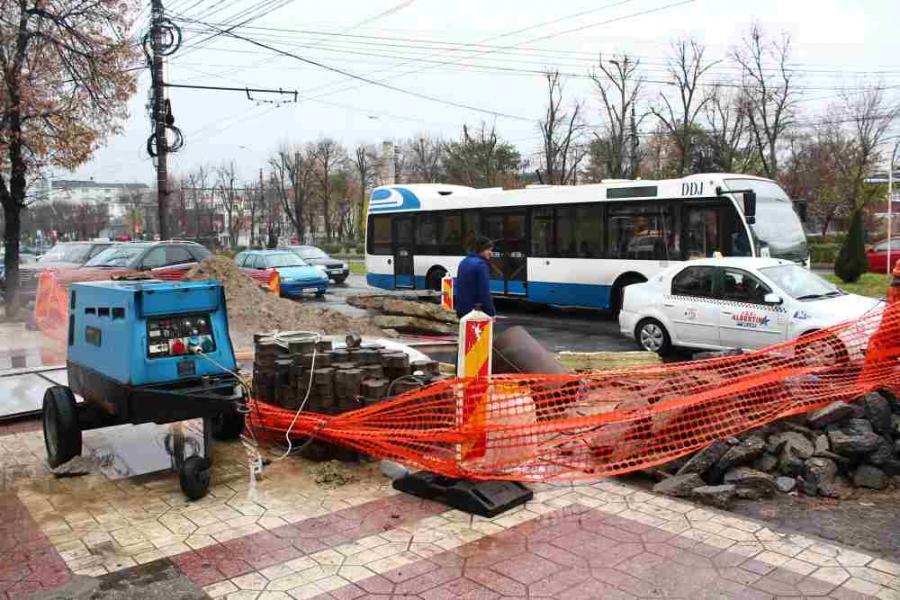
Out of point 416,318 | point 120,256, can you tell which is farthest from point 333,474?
point 120,256

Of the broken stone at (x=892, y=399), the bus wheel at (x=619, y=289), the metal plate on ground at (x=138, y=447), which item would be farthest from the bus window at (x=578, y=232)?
the metal plate on ground at (x=138, y=447)

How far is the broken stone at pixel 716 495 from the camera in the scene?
540 cm

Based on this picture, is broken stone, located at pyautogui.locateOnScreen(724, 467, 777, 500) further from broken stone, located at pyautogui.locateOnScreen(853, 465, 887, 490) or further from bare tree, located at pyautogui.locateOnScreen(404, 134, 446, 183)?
bare tree, located at pyautogui.locateOnScreen(404, 134, 446, 183)

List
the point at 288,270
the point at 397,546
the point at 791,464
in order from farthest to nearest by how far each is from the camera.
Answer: the point at 288,270 → the point at 791,464 → the point at 397,546

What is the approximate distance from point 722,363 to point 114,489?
5446mm

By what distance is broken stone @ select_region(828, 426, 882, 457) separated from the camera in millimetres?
5887

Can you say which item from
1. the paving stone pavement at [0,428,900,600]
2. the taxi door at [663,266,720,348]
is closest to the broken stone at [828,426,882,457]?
the paving stone pavement at [0,428,900,600]

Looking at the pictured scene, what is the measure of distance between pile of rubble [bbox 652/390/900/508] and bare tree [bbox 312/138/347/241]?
62.7 m

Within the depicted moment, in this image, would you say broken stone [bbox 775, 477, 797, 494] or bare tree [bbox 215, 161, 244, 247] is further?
bare tree [bbox 215, 161, 244, 247]

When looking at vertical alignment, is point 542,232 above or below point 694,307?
above

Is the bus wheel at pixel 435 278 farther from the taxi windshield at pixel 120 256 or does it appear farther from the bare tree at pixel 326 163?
the bare tree at pixel 326 163

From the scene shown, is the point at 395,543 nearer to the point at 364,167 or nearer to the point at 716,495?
the point at 716,495

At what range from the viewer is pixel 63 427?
19.7 ft

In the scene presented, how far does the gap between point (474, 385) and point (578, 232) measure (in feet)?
41.8
